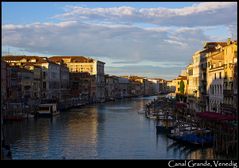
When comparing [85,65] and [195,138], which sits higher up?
[85,65]

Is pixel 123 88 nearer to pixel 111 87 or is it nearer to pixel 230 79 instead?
pixel 111 87

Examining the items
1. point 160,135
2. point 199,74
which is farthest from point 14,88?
point 160,135

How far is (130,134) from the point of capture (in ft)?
65.6

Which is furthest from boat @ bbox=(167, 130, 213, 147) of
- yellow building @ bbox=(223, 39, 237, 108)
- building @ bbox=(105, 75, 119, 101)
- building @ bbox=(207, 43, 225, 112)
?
building @ bbox=(105, 75, 119, 101)

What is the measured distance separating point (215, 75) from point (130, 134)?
5201 mm

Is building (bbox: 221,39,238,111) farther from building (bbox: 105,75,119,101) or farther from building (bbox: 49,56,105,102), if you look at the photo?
building (bbox: 105,75,119,101)

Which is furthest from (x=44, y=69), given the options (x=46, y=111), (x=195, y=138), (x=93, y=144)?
(x=195, y=138)

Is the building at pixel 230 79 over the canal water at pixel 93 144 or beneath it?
over

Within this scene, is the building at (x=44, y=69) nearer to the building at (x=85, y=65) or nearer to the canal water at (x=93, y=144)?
the building at (x=85, y=65)

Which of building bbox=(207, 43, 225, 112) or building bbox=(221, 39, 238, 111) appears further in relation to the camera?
building bbox=(207, 43, 225, 112)

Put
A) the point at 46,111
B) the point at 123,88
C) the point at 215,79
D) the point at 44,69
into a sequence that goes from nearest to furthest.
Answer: the point at 215,79, the point at 46,111, the point at 44,69, the point at 123,88

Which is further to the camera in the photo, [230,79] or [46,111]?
[46,111]

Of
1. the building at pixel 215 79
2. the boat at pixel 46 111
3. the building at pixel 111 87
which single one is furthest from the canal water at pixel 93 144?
the building at pixel 111 87
